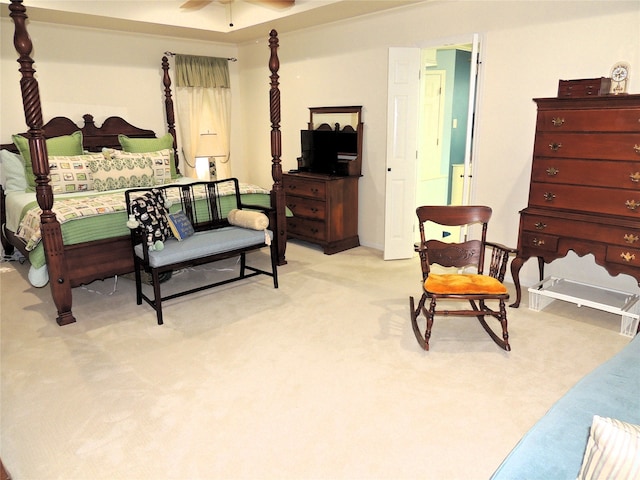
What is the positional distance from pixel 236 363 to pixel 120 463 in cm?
92

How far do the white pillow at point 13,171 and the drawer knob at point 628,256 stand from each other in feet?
17.5

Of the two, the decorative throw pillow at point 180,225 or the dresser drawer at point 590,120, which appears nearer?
the dresser drawer at point 590,120

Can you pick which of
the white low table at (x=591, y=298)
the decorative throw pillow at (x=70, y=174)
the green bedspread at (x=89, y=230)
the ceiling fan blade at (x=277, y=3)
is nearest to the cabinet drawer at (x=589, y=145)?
the white low table at (x=591, y=298)

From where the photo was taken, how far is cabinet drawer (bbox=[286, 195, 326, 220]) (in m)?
5.07

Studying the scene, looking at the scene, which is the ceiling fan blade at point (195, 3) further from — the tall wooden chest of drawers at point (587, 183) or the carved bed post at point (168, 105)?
the tall wooden chest of drawers at point (587, 183)

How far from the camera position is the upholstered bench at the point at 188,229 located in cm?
341

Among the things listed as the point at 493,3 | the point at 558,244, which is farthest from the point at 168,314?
the point at 493,3

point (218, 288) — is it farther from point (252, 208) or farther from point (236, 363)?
point (236, 363)

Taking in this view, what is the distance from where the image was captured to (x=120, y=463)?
6.63 ft

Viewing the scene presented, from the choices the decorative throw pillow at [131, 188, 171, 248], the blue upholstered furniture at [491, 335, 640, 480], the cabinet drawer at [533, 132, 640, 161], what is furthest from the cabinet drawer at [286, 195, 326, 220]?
the blue upholstered furniture at [491, 335, 640, 480]

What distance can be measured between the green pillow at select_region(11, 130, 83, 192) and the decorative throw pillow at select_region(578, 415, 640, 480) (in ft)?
16.5

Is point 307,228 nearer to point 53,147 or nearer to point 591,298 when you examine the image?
point 53,147

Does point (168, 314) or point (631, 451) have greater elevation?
point (631, 451)

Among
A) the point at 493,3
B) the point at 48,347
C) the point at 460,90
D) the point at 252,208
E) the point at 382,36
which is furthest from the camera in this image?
the point at 460,90
